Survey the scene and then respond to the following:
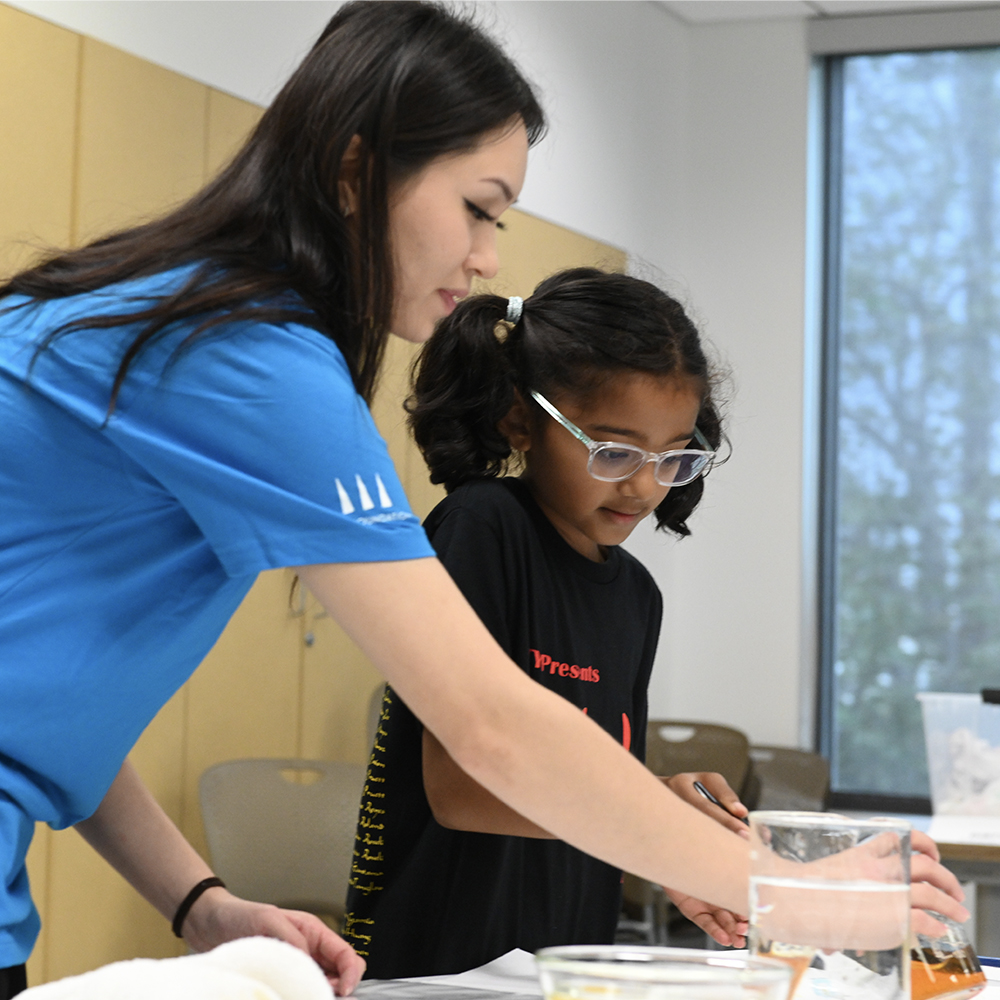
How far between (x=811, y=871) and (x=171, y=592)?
44cm

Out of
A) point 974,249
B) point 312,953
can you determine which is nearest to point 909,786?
point 974,249

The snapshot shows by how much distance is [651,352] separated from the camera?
1424 mm

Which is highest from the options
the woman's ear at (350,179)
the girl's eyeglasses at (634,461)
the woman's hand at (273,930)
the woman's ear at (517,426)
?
the woman's ear at (350,179)

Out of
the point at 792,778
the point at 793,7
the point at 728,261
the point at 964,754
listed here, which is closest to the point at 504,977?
the point at 964,754

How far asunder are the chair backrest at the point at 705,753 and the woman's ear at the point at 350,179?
344 cm

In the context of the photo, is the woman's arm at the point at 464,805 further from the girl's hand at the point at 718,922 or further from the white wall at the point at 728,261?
the white wall at the point at 728,261

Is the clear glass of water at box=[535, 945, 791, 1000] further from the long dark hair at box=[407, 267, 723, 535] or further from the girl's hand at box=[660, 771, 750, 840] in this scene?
the long dark hair at box=[407, 267, 723, 535]

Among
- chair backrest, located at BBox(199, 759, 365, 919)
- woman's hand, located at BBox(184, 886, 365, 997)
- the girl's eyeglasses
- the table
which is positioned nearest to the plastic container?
chair backrest, located at BBox(199, 759, 365, 919)

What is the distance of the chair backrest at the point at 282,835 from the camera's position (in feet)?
9.57

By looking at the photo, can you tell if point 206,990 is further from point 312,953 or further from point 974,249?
point 974,249

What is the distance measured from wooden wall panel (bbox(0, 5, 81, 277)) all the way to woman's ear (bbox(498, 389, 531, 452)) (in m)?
1.53

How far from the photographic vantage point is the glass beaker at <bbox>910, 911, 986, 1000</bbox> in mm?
974

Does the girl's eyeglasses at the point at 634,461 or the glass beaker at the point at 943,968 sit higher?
the girl's eyeglasses at the point at 634,461

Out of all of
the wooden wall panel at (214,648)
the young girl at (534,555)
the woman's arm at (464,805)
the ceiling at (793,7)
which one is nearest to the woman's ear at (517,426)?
the young girl at (534,555)
